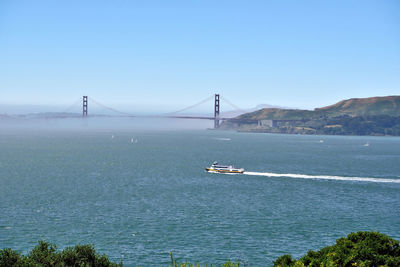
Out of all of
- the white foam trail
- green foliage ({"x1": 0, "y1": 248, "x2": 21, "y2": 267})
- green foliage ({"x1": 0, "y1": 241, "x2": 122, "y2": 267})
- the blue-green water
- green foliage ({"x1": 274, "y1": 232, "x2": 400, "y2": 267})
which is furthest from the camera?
the white foam trail

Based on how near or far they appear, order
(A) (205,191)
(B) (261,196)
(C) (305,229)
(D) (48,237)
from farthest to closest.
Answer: (A) (205,191) < (B) (261,196) < (C) (305,229) < (D) (48,237)

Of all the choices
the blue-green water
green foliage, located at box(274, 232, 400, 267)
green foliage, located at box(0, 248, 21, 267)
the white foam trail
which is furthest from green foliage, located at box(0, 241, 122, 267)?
the white foam trail

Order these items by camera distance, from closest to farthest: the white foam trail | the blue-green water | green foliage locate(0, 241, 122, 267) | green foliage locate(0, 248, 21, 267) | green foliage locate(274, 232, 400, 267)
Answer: green foliage locate(0, 248, 21, 267)
green foliage locate(0, 241, 122, 267)
green foliage locate(274, 232, 400, 267)
the blue-green water
the white foam trail

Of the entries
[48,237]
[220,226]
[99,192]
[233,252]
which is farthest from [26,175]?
[233,252]

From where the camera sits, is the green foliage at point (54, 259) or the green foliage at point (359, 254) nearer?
the green foliage at point (54, 259)

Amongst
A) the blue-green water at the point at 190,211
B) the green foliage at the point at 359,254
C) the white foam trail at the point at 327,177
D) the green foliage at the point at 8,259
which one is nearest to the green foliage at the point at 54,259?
the green foliage at the point at 8,259

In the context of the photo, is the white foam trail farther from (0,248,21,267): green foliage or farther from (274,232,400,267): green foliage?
(0,248,21,267): green foliage

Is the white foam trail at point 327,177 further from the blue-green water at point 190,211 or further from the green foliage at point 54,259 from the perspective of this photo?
the green foliage at point 54,259

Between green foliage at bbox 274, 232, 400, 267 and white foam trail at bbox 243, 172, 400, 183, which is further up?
green foliage at bbox 274, 232, 400, 267

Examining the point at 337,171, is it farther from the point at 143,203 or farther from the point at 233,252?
the point at 233,252
